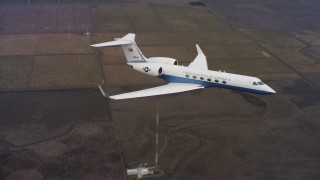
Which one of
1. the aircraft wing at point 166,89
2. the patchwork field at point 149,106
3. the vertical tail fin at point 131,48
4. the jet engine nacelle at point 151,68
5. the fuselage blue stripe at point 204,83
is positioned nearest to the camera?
the patchwork field at point 149,106

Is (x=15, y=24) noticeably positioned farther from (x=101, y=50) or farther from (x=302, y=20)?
(x=302, y=20)

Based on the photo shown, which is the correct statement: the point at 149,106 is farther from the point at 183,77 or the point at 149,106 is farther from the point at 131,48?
the point at 131,48

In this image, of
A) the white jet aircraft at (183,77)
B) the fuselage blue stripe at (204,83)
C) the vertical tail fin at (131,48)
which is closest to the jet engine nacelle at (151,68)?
the white jet aircraft at (183,77)

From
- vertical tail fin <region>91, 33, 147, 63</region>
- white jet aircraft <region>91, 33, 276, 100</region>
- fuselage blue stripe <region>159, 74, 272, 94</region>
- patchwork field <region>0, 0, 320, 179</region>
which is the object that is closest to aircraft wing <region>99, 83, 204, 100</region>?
white jet aircraft <region>91, 33, 276, 100</region>

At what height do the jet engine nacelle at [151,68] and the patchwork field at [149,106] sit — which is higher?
the jet engine nacelle at [151,68]

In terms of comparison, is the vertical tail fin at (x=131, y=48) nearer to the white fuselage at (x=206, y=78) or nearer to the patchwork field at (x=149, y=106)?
the white fuselage at (x=206, y=78)

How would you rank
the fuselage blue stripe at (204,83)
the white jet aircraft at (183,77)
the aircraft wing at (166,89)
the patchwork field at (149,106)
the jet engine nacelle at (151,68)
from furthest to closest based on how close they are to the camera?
1. the jet engine nacelle at (151,68)
2. the fuselage blue stripe at (204,83)
3. the white jet aircraft at (183,77)
4. the aircraft wing at (166,89)
5. the patchwork field at (149,106)

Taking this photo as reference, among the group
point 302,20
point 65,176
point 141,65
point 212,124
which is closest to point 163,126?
point 212,124

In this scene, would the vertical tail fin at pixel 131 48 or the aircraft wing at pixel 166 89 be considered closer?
the aircraft wing at pixel 166 89
